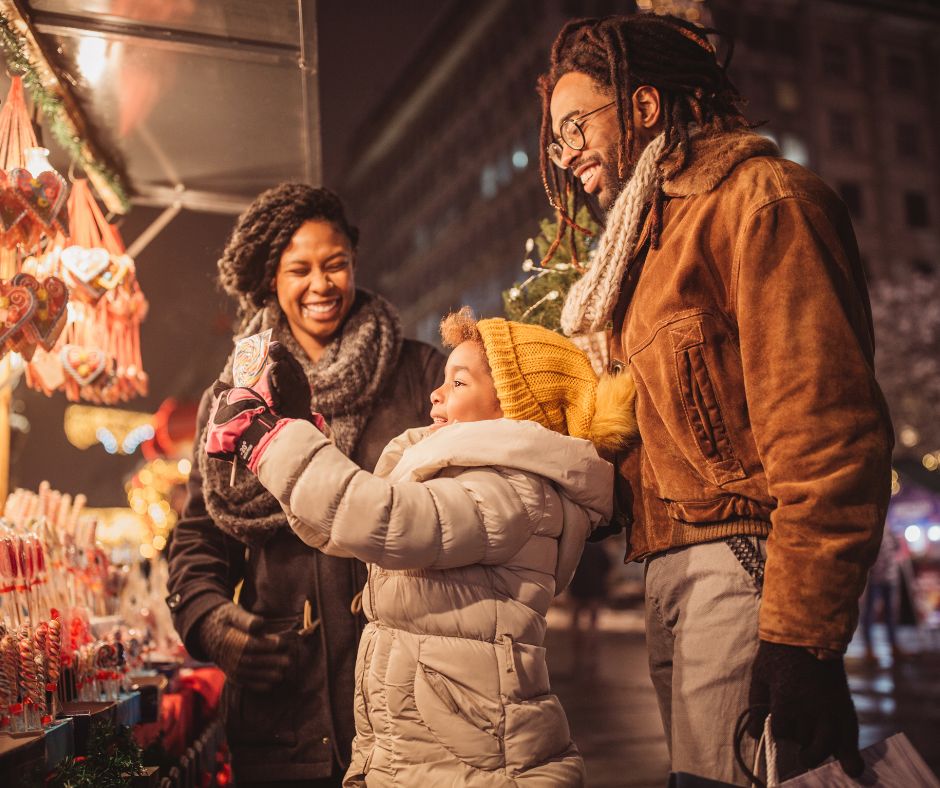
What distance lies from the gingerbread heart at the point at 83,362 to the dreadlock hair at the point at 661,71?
3.08 metres

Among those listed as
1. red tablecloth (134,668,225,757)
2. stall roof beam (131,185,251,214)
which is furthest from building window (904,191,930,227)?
red tablecloth (134,668,225,757)

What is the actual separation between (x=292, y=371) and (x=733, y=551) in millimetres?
1184

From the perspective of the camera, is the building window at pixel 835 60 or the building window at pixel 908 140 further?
the building window at pixel 835 60

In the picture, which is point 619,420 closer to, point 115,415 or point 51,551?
point 51,551

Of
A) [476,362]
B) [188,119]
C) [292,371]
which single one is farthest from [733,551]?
[188,119]

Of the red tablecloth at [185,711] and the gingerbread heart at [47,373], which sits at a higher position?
the gingerbread heart at [47,373]

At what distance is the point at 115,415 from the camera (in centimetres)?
800

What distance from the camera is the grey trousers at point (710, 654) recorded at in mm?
1969

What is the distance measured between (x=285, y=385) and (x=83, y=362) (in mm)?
2719

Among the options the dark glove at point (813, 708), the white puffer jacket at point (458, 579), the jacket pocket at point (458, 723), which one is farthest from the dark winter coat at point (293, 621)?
the dark glove at point (813, 708)

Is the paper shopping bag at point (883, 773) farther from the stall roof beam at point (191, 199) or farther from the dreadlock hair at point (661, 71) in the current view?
the stall roof beam at point (191, 199)

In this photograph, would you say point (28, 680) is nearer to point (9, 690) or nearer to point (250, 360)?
point (9, 690)

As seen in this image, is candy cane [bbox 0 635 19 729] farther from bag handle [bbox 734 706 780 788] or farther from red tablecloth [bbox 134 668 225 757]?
bag handle [bbox 734 706 780 788]

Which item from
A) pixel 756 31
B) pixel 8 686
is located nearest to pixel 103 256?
pixel 8 686
